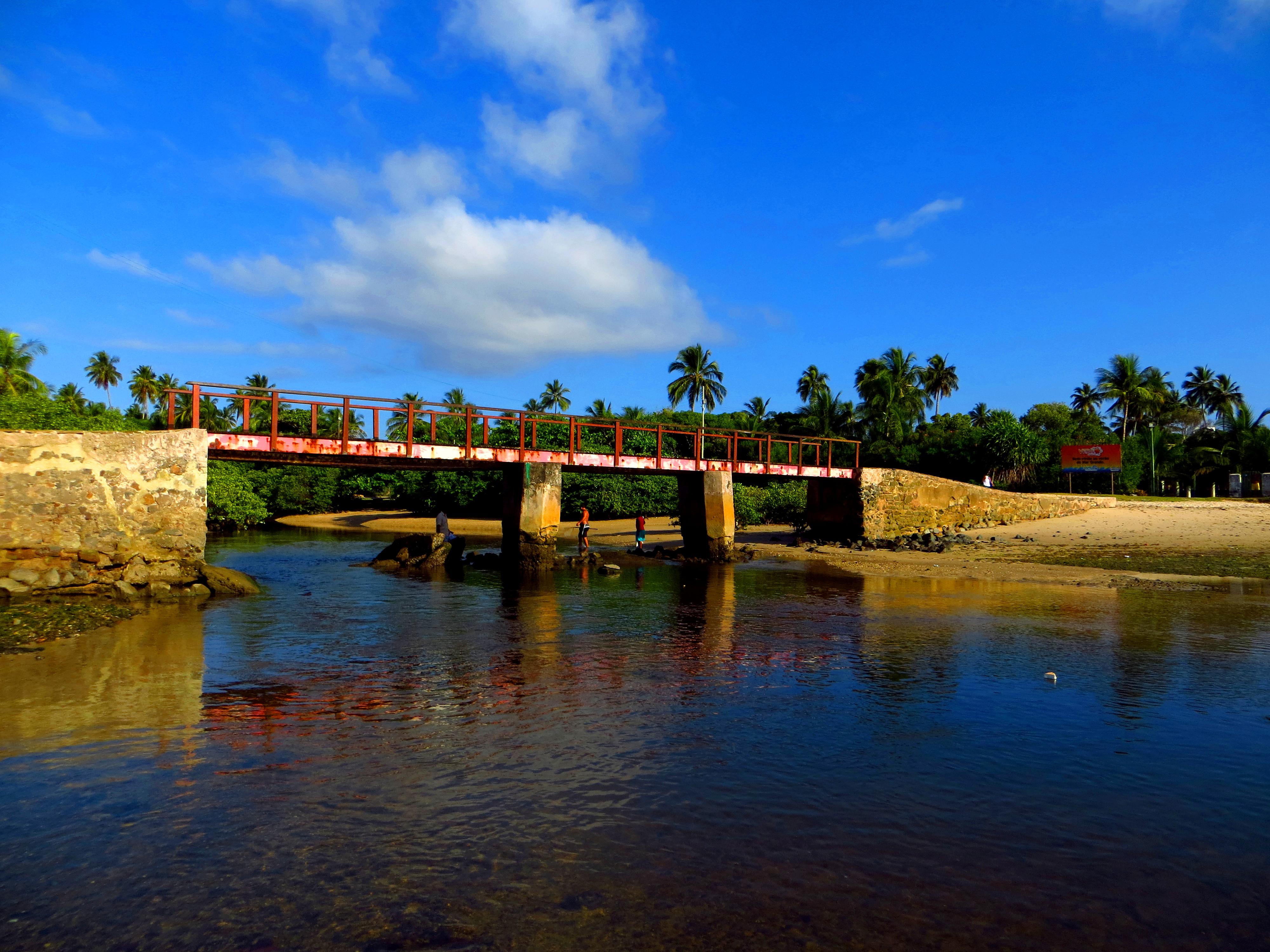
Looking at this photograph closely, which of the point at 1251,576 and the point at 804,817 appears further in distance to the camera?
the point at 1251,576

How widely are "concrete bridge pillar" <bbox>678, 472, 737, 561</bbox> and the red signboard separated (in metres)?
33.6

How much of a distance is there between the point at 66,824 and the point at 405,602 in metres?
13.3

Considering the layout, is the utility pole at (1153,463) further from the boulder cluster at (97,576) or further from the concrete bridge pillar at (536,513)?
the boulder cluster at (97,576)

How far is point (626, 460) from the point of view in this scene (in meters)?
30.6

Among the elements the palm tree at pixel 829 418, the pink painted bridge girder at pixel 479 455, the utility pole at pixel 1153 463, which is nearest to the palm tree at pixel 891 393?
the palm tree at pixel 829 418

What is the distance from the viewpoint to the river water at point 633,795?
4.68m

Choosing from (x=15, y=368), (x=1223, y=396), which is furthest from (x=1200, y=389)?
(x=15, y=368)

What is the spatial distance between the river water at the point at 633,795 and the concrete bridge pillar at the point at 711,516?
61.0 ft

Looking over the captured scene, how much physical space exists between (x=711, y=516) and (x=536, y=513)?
8.00 meters

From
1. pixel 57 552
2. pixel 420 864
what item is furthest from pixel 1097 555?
pixel 57 552

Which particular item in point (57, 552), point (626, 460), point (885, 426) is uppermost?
point (885, 426)

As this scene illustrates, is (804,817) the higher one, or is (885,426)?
(885,426)

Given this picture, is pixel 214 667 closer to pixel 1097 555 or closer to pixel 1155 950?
pixel 1155 950

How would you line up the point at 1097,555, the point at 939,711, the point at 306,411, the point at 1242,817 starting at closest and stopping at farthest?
1. the point at 1242,817
2. the point at 939,711
3. the point at 1097,555
4. the point at 306,411
